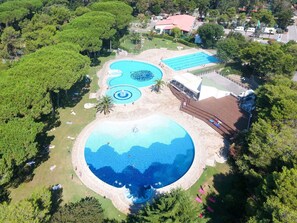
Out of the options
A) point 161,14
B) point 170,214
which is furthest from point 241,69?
point 161,14

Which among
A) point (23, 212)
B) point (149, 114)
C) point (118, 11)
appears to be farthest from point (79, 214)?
point (118, 11)

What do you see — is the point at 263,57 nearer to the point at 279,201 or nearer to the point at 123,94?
the point at 123,94

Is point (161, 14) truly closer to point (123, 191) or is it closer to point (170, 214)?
point (123, 191)

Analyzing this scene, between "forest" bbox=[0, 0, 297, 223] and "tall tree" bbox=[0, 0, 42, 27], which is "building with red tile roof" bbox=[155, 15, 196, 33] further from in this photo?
"tall tree" bbox=[0, 0, 42, 27]

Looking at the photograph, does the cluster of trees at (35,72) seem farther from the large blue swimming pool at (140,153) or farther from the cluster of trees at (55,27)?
the large blue swimming pool at (140,153)

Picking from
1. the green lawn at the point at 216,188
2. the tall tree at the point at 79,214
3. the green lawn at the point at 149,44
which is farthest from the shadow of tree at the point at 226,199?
the green lawn at the point at 149,44
